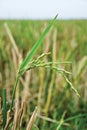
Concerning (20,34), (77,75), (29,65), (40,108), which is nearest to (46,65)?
(29,65)

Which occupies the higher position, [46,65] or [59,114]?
[46,65]

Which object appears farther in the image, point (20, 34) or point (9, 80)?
point (20, 34)

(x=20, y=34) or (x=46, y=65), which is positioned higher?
(x=20, y=34)

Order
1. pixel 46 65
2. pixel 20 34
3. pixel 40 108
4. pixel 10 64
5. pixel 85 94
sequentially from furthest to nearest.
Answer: pixel 20 34 → pixel 10 64 → pixel 85 94 → pixel 40 108 → pixel 46 65

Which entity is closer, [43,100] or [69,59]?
[43,100]

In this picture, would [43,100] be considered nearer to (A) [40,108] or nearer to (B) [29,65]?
(A) [40,108]

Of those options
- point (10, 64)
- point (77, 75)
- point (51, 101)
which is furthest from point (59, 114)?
point (10, 64)

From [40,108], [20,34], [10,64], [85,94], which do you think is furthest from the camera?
[20,34]

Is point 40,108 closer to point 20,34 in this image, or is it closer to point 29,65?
point 29,65

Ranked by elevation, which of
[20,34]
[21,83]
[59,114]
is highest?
[20,34]
